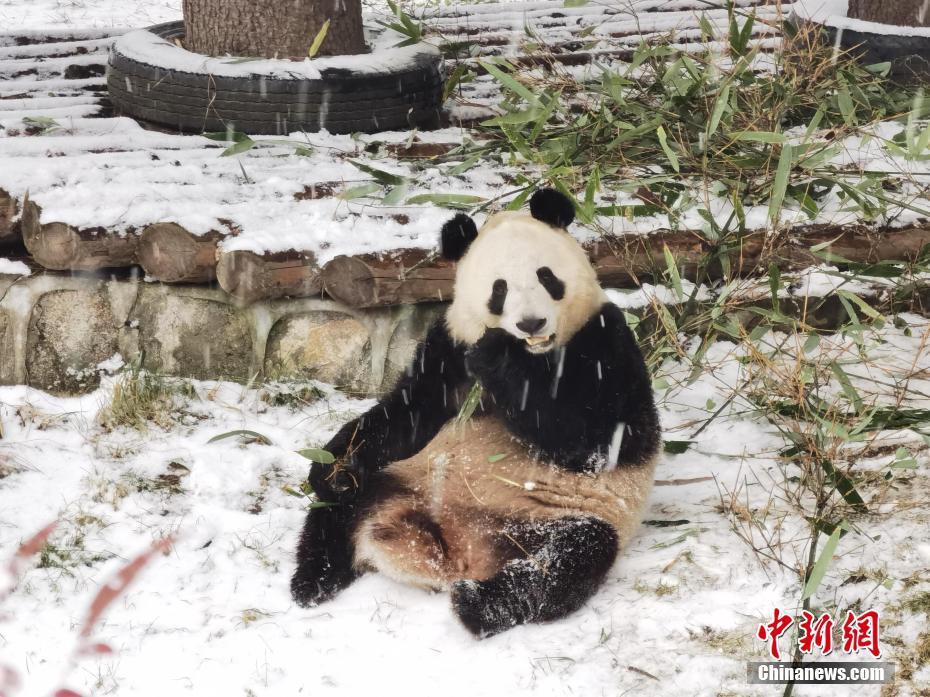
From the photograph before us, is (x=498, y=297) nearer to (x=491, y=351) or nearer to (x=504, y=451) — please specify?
(x=491, y=351)

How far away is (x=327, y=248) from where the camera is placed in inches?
140

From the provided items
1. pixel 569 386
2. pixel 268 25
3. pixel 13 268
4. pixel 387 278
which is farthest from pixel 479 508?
pixel 268 25

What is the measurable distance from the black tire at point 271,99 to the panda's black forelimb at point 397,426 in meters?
1.90

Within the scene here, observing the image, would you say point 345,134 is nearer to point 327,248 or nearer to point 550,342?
point 327,248

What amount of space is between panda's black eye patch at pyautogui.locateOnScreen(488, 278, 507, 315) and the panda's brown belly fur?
385 mm

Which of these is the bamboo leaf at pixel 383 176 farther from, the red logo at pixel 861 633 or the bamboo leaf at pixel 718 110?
the red logo at pixel 861 633

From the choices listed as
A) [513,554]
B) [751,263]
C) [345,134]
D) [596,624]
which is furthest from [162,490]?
[751,263]

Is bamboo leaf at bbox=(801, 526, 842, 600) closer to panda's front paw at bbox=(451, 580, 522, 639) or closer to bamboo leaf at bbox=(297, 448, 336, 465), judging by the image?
panda's front paw at bbox=(451, 580, 522, 639)

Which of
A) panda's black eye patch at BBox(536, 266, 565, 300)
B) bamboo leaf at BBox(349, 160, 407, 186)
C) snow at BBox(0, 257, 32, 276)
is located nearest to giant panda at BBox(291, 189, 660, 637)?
panda's black eye patch at BBox(536, 266, 565, 300)

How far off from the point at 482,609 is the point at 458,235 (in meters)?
0.95

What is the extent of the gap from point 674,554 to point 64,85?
400cm

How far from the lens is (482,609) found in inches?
95.3

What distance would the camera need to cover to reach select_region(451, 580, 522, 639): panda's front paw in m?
2.42

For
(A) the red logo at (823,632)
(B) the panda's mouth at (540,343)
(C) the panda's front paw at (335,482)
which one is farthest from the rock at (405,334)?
(A) the red logo at (823,632)
